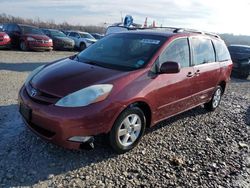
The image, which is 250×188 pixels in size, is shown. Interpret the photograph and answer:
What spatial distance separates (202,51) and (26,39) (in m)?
13.4

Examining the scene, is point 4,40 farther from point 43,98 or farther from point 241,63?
point 43,98

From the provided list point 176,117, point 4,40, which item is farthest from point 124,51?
point 4,40

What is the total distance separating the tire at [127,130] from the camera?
13.1 ft

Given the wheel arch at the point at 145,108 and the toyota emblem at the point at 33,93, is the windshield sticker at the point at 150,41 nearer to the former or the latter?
the wheel arch at the point at 145,108

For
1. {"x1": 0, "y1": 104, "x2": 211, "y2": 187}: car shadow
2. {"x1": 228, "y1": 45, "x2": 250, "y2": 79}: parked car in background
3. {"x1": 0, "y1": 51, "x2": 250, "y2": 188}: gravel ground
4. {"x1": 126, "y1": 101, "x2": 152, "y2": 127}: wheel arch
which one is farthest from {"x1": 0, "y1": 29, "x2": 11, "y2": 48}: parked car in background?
{"x1": 126, "y1": 101, "x2": 152, "y2": 127}: wheel arch

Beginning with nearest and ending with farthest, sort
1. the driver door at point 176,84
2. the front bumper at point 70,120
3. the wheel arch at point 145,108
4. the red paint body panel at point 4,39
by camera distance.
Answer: the front bumper at point 70,120, the wheel arch at point 145,108, the driver door at point 176,84, the red paint body panel at point 4,39

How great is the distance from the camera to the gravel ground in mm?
3578

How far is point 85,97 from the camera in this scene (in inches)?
146

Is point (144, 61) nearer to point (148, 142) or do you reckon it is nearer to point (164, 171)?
point (148, 142)

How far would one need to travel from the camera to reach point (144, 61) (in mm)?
4500

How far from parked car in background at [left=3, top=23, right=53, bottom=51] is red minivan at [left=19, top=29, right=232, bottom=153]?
1276cm

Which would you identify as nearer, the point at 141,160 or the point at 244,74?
the point at 141,160

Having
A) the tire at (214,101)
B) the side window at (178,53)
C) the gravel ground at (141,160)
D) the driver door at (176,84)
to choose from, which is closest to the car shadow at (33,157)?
the gravel ground at (141,160)

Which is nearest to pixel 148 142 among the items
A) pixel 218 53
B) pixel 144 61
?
pixel 144 61
